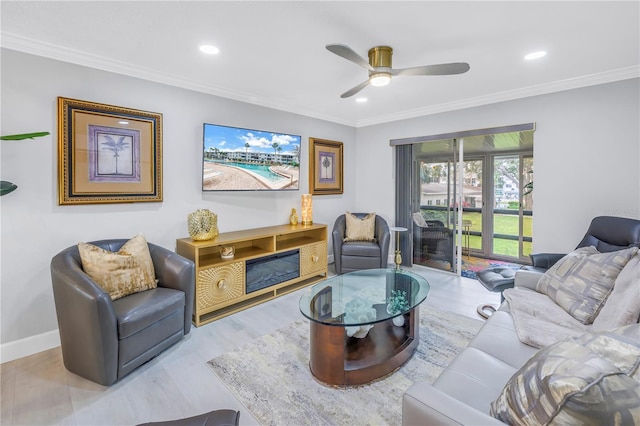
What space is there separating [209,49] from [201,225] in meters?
1.64

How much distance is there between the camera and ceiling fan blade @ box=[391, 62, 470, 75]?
7.17 feet

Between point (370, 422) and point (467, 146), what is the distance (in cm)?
426

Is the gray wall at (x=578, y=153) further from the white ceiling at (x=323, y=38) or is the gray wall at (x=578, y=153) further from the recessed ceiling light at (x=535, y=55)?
the recessed ceiling light at (x=535, y=55)

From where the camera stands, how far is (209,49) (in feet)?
8.03

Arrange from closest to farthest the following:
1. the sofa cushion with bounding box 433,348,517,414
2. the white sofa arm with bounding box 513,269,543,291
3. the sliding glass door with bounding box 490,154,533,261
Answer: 1. the sofa cushion with bounding box 433,348,517,414
2. the white sofa arm with bounding box 513,269,543,291
3. the sliding glass door with bounding box 490,154,533,261

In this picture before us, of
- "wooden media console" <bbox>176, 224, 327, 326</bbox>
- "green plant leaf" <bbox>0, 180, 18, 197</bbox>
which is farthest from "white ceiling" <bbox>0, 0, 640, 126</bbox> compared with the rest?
"wooden media console" <bbox>176, 224, 327, 326</bbox>

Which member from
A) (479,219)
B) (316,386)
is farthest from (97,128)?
(479,219)

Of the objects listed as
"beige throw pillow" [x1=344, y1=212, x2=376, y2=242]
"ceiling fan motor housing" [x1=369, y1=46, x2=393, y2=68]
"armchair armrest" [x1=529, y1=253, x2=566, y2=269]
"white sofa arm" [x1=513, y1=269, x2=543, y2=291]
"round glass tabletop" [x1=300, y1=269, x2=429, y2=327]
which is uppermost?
"ceiling fan motor housing" [x1=369, y1=46, x2=393, y2=68]

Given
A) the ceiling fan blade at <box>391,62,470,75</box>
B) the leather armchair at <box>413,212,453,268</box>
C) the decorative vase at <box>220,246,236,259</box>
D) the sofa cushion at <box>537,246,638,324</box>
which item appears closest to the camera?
the sofa cushion at <box>537,246,638,324</box>

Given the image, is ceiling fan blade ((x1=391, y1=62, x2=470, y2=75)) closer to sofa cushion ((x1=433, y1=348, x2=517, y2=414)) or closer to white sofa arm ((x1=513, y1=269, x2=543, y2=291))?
white sofa arm ((x1=513, y1=269, x2=543, y2=291))

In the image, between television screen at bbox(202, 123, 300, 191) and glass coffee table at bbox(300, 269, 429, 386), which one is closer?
glass coffee table at bbox(300, 269, 429, 386)

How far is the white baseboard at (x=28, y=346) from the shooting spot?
2272 millimetres

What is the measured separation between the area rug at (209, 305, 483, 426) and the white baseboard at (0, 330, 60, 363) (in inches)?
57.1

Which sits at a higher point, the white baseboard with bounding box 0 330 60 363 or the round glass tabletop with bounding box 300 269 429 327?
the round glass tabletop with bounding box 300 269 429 327
